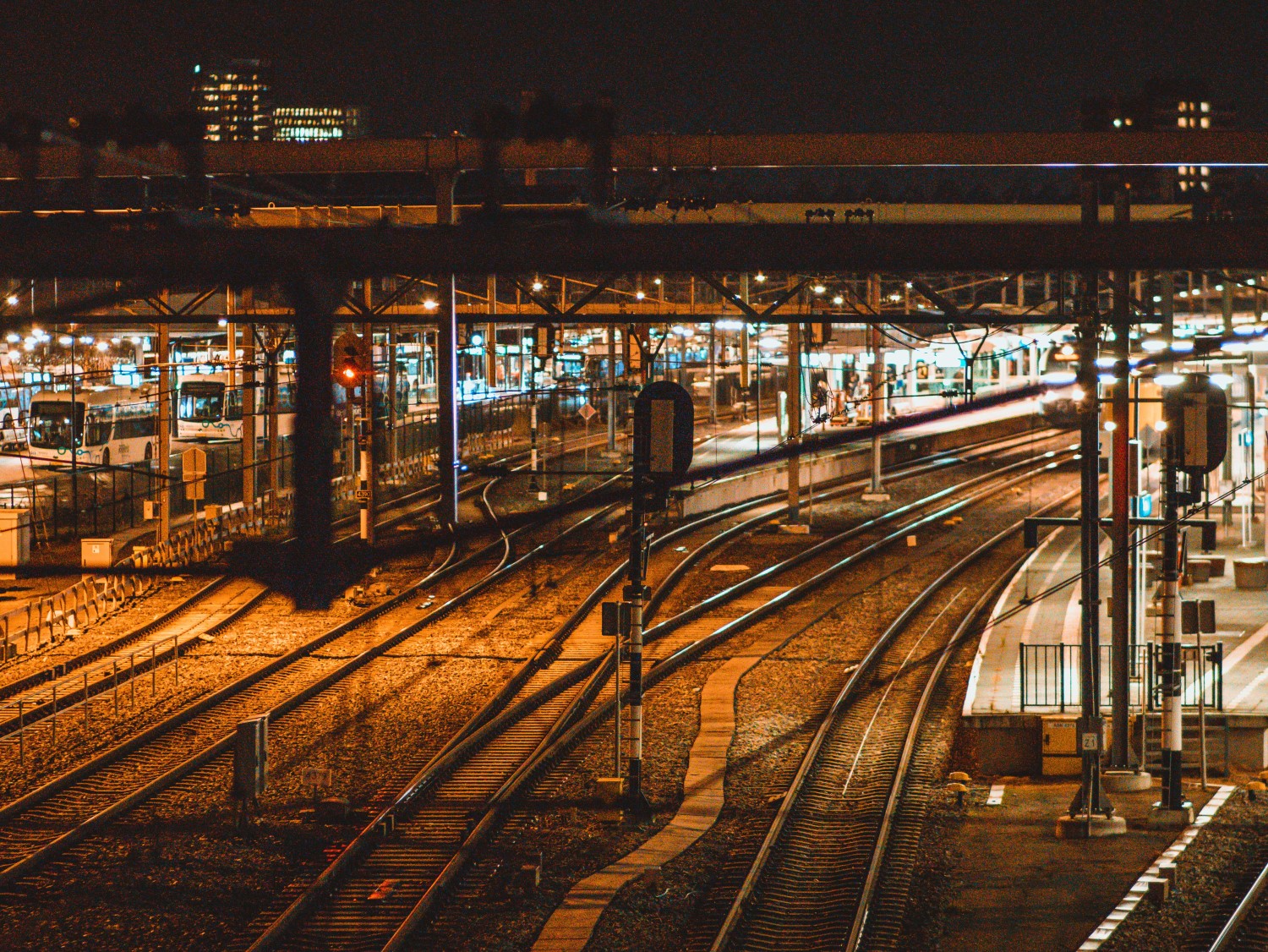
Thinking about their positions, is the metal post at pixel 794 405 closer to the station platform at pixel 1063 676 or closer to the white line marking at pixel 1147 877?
the station platform at pixel 1063 676

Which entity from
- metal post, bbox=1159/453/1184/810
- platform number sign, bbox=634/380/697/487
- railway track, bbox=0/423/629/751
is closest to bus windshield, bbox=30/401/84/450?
railway track, bbox=0/423/629/751

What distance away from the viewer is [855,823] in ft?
33.2

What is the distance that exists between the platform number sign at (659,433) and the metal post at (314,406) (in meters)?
5.00

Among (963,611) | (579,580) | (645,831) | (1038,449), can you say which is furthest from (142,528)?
(1038,449)

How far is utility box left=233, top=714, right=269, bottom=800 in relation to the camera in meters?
9.40

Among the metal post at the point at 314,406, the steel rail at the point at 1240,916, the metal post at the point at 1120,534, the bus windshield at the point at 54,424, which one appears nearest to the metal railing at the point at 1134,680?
the metal post at the point at 1120,534

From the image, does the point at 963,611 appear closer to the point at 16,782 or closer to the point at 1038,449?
the point at 16,782

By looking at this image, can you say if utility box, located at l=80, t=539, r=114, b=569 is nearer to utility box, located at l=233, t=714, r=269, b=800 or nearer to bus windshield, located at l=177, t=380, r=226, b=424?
utility box, located at l=233, t=714, r=269, b=800

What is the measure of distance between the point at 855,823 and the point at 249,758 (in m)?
4.03

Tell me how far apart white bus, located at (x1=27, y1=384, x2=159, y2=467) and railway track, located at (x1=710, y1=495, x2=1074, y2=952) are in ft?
55.7

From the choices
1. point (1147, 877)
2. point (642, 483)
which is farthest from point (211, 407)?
point (1147, 877)

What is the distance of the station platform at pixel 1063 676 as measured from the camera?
1151 centimetres

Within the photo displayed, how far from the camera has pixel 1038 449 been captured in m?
34.6

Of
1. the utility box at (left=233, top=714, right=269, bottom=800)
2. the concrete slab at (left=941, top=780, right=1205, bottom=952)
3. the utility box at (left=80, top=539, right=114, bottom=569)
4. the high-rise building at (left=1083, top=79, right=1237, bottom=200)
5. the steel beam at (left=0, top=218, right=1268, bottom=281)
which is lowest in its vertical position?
the concrete slab at (left=941, top=780, right=1205, bottom=952)
